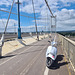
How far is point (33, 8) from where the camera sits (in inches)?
1276

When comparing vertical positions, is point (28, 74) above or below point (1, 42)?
below

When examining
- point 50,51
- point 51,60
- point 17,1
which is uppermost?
point 17,1

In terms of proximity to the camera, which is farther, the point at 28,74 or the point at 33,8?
the point at 33,8

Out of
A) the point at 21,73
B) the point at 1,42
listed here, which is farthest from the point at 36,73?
the point at 1,42

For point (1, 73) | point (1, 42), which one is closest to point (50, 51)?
point (1, 73)

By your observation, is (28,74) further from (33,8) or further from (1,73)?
(33,8)

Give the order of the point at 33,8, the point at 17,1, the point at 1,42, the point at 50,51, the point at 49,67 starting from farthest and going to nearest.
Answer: the point at 33,8
the point at 17,1
the point at 1,42
the point at 50,51
the point at 49,67

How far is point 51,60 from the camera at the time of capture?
7.15 meters

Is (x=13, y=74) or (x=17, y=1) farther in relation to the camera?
(x=17, y=1)

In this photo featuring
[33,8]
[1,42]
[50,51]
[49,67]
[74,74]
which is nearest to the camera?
[74,74]

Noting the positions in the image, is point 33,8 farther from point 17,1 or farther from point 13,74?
point 13,74

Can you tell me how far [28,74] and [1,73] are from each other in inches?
65.1

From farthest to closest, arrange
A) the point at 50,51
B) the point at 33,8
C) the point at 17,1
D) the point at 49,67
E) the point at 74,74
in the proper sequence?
1. the point at 33,8
2. the point at 17,1
3. the point at 50,51
4. the point at 49,67
5. the point at 74,74

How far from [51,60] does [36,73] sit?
1.53 m
